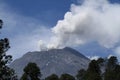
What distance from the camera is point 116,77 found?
119 m

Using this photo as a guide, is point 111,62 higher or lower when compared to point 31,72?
higher

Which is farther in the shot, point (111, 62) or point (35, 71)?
point (111, 62)

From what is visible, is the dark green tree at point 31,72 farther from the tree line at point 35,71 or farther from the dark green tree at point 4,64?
the dark green tree at point 4,64

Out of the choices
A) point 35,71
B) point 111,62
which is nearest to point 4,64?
point 35,71

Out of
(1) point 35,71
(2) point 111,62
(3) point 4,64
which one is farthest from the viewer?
(2) point 111,62

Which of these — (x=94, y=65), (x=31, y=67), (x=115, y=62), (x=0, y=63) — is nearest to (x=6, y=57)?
(x=0, y=63)

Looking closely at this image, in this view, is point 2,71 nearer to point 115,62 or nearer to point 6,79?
point 6,79

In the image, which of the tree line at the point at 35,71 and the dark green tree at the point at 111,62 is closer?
the tree line at the point at 35,71

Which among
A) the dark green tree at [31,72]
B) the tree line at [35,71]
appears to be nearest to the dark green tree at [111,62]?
the tree line at [35,71]

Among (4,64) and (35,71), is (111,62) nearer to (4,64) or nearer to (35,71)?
(35,71)

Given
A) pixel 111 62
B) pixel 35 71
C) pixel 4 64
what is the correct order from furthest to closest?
pixel 111 62
pixel 35 71
pixel 4 64

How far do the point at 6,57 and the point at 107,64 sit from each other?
106776 millimetres

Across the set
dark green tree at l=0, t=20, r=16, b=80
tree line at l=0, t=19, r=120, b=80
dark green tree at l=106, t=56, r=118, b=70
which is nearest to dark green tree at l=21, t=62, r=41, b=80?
tree line at l=0, t=19, r=120, b=80

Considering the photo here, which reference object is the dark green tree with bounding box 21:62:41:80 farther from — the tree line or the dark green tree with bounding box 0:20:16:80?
the dark green tree with bounding box 0:20:16:80
